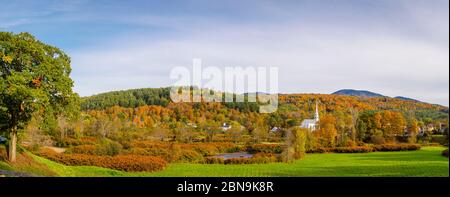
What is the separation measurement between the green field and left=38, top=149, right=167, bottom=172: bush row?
30cm

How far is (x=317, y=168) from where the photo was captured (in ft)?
40.6

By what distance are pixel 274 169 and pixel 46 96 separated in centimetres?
648

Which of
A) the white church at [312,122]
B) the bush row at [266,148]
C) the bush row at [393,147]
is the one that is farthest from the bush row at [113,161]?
the white church at [312,122]

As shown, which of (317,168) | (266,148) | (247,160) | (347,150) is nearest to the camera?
(317,168)

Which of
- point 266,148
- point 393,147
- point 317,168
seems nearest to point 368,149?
point 393,147

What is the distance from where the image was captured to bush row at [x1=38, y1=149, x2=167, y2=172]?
1133 cm

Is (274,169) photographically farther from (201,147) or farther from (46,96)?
(46,96)

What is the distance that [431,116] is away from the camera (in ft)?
47.5

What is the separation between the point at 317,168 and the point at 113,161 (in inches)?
231

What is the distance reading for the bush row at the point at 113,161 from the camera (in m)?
11.3

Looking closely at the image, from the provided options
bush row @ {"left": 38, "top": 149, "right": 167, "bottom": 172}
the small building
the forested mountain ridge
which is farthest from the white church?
bush row @ {"left": 38, "top": 149, "right": 167, "bottom": 172}

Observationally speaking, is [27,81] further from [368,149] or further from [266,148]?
[368,149]

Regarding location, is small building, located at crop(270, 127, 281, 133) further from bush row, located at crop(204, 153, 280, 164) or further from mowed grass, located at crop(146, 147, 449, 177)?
bush row, located at crop(204, 153, 280, 164)

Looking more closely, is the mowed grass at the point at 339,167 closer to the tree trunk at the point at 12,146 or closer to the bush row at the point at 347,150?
the bush row at the point at 347,150
